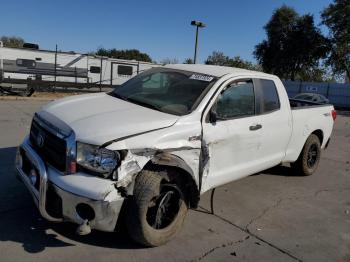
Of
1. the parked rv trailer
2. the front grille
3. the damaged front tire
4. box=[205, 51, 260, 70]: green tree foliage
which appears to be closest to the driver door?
the damaged front tire

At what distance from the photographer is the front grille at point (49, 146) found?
358 cm

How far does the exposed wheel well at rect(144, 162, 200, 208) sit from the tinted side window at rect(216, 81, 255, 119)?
85 centimetres

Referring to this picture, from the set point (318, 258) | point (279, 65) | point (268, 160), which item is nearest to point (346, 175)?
point (268, 160)

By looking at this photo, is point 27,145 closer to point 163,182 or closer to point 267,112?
point 163,182

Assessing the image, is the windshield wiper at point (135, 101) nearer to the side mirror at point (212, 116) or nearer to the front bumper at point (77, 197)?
the side mirror at point (212, 116)

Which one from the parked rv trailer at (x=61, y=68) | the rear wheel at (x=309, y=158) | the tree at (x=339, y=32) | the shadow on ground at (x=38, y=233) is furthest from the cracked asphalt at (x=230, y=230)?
the tree at (x=339, y=32)

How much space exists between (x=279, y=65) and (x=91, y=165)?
40.8 metres

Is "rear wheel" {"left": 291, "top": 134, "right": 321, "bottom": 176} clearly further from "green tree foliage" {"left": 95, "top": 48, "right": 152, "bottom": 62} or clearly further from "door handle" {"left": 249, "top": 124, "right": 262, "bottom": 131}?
"green tree foliage" {"left": 95, "top": 48, "right": 152, "bottom": 62}

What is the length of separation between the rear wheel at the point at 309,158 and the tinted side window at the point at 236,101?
208cm

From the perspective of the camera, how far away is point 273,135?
543cm

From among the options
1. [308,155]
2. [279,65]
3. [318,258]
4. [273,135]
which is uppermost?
[279,65]

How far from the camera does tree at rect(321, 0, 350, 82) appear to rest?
38.1 meters

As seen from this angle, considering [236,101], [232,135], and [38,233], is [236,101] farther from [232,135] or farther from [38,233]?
[38,233]

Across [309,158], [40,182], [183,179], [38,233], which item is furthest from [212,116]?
[309,158]
